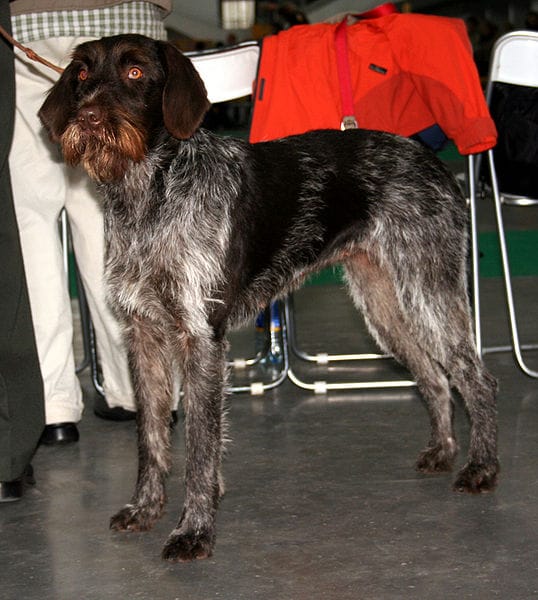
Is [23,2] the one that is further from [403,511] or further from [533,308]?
[533,308]

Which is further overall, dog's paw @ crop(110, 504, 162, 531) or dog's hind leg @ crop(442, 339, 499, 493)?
dog's hind leg @ crop(442, 339, 499, 493)

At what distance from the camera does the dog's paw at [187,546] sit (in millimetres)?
2686

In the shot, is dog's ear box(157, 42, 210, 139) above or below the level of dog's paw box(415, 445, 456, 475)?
above

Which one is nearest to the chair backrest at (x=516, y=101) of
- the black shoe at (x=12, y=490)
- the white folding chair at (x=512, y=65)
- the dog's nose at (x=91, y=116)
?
the white folding chair at (x=512, y=65)

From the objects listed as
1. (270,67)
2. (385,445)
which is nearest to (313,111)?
(270,67)

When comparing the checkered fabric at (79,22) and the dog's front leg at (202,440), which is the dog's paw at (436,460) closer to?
the dog's front leg at (202,440)

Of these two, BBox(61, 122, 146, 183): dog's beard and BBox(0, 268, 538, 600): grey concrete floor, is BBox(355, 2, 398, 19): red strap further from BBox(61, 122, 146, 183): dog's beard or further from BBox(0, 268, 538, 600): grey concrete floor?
BBox(61, 122, 146, 183): dog's beard

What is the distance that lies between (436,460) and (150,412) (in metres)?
1.04

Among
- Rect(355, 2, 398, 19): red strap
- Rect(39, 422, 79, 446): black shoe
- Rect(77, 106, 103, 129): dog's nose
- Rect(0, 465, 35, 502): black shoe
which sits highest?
Rect(77, 106, 103, 129): dog's nose

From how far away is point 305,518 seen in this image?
299 centimetres

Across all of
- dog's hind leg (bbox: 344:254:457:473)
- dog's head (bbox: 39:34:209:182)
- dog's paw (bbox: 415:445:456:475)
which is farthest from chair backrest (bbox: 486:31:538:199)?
dog's head (bbox: 39:34:209:182)

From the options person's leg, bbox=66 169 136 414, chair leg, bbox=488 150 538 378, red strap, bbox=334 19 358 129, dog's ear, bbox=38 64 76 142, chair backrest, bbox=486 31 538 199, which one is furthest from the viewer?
chair leg, bbox=488 150 538 378

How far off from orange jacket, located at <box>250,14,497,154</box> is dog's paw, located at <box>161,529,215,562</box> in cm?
182

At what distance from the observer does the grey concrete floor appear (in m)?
2.53
